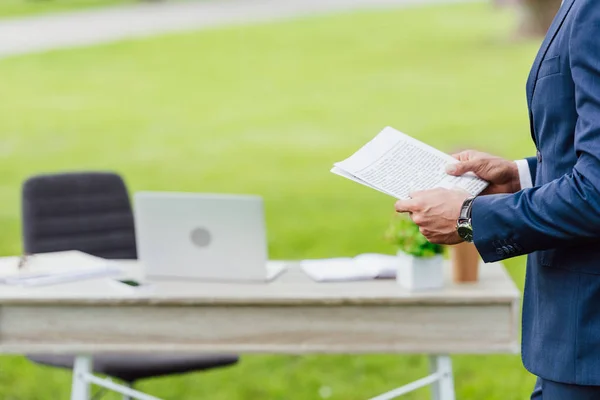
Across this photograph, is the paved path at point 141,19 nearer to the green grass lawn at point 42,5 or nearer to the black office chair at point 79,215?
the green grass lawn at point 42,5

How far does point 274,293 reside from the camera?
317 centimetres

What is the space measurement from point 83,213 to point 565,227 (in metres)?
2.69

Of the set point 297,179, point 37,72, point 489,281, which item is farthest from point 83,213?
point 37,72

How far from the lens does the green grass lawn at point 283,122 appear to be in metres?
5.04

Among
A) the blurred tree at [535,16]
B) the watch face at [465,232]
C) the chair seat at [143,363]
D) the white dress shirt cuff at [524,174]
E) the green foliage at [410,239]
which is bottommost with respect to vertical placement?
the chair seat at [143,363]

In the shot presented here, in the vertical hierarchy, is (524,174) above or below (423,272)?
above

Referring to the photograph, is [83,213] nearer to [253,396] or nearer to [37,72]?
[253,396]

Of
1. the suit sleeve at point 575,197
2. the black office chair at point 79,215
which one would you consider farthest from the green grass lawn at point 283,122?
the suit sleeve at point 575,197

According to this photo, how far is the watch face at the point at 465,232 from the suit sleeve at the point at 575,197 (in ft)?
0.18

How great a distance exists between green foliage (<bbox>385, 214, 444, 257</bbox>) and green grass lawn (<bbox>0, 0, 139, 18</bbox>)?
18783mm

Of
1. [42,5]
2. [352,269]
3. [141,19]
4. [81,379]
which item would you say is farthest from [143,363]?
[42,5]

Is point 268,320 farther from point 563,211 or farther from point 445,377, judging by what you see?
point 563,211

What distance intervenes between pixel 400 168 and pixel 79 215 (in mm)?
2252

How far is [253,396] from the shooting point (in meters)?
4.75
